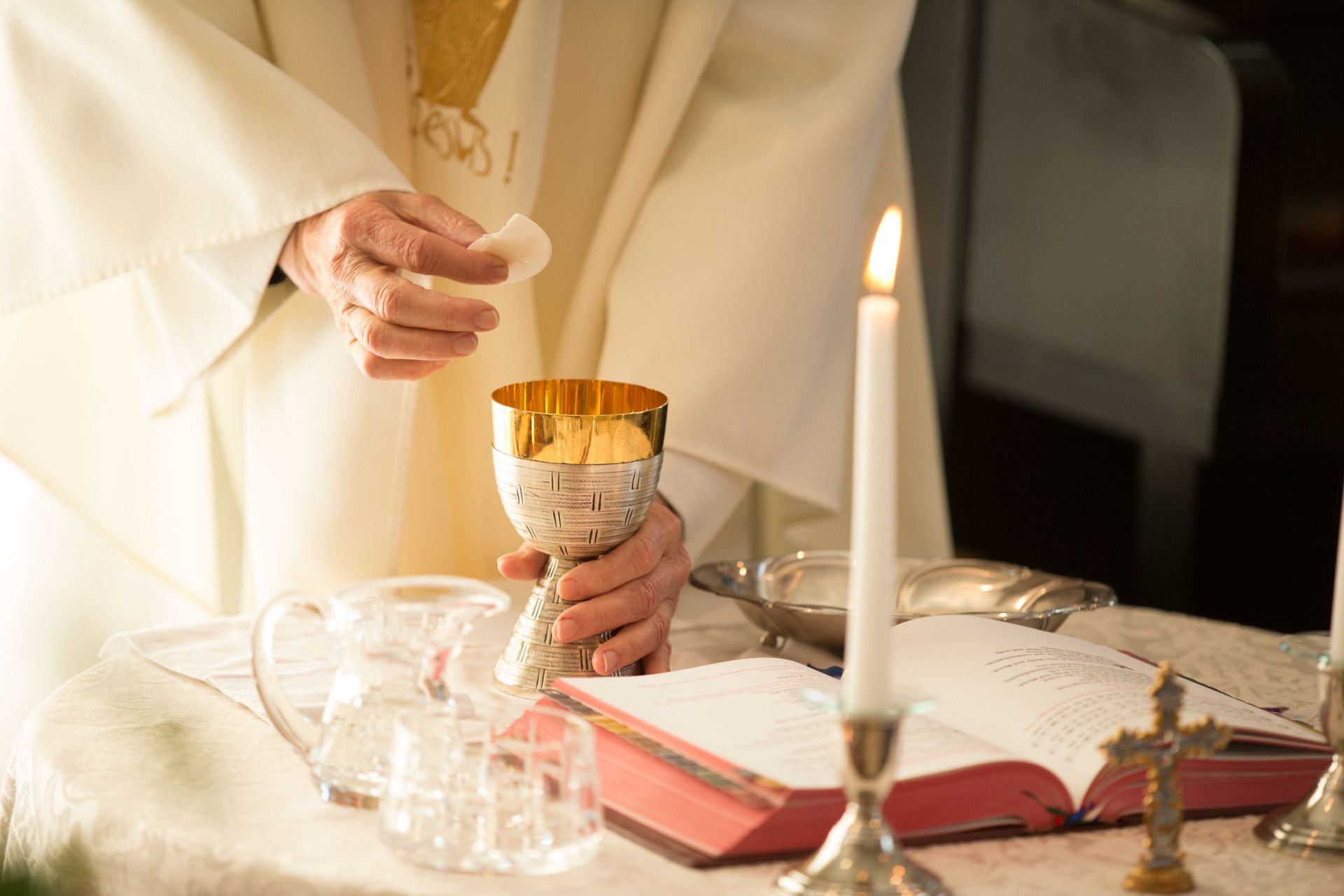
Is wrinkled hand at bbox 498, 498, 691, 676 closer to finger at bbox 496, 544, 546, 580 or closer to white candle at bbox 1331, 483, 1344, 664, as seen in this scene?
finger at bbox 496, 544, 546, 580

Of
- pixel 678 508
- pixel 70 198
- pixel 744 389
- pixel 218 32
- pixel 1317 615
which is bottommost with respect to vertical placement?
pixel 1317 615

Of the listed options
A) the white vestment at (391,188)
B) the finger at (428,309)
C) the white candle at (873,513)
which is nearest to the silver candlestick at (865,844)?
the white candle at (873,513)

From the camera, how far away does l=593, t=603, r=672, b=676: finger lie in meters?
1.01

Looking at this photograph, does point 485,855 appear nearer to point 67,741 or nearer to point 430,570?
point 67,741

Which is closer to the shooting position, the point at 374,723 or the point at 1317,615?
the point at 374,723

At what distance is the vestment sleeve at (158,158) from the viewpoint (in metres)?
1.24

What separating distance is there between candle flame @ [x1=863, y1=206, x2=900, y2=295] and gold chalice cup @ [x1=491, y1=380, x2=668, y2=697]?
0.96 feet

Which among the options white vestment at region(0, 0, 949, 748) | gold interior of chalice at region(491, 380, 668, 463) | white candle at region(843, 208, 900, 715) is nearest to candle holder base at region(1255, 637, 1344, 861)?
white candle at region(843, 208, 900, 715)

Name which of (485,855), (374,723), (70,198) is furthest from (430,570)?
(485,855)

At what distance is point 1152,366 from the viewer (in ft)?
8.14

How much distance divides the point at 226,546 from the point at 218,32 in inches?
22.8

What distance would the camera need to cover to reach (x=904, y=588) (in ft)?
4.18

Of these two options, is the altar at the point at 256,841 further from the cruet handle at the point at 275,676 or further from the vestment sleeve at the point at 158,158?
the vestment sleeve at the point at 158,158

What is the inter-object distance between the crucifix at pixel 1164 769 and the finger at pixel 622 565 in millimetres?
416
